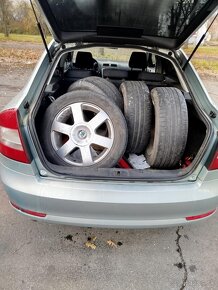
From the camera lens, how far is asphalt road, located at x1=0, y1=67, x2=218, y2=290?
1913 mm

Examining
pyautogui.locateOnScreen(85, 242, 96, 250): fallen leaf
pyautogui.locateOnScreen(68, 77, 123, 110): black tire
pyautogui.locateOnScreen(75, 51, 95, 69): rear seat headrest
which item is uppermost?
pyautogui.locateOnScreen(68, 77, 123, 110): black tire

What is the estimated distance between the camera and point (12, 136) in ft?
5.71

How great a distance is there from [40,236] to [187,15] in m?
2.28

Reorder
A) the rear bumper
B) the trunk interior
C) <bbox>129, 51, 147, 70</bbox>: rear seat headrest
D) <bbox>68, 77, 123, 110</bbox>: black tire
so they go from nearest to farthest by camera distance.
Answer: the rear bumper → the trunk interior → <bbox>68, 77, 123, 110</bbox>: black tire → <bbox>129, 51, 147, 70</bbox>: rear seat headrest

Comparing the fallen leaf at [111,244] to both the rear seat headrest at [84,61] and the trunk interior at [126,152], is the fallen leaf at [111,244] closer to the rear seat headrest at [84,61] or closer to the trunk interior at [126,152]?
the trunk interior at [126,152]

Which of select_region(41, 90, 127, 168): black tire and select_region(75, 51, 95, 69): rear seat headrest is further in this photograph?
select_region(75, 51, 95, 69): rear seat headrest

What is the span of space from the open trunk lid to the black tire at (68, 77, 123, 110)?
20.0 inches

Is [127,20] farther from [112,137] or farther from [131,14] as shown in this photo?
[112,137]

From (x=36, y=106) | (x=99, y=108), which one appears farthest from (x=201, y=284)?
(x=36, y=106)

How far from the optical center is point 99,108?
201 centimetres

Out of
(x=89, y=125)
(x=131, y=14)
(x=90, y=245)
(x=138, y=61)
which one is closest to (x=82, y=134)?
(x=89, y=125)

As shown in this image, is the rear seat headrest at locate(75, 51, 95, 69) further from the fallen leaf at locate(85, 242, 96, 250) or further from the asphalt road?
the fallen leaf at locate(85, 242, 96, 250)

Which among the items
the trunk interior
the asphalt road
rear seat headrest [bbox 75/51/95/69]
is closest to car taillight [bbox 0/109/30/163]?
the trunk interior

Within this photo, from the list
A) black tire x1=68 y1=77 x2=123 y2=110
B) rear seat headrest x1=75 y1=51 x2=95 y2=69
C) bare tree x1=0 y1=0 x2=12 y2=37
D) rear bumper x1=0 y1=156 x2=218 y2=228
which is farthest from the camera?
bare tree x1=0 y1=0 x2=12 y2=37
